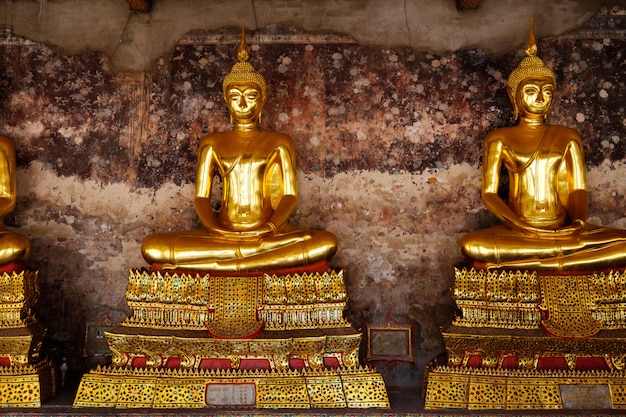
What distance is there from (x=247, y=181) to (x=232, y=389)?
5.00 feet

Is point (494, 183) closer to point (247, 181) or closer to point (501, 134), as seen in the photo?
point (501, 134)

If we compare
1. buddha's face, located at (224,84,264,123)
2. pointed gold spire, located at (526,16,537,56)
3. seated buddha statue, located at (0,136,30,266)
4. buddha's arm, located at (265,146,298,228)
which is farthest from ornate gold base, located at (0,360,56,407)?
pointed gold spire, located at (526,16,537,56)

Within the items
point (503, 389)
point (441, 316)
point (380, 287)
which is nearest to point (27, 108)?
point (380, 287)

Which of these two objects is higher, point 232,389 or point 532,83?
point 532,83

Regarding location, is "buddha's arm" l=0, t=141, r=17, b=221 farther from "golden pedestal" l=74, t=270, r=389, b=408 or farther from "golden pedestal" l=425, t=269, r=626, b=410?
"golden pedestal" l=425, t=269, r=626, b=410

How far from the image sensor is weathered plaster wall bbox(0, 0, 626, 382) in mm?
5391

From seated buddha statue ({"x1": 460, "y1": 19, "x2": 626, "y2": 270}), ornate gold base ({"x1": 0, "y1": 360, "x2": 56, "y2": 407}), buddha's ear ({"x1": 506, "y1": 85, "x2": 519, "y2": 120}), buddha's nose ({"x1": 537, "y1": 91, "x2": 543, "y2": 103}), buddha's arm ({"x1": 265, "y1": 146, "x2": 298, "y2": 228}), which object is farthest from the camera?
buddha's ear ({"x1": 506, "y1": 85, "x2": 519, "y2": 120})

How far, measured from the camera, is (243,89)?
17.0ft

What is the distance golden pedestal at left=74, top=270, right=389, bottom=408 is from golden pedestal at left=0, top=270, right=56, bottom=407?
0.33 metres

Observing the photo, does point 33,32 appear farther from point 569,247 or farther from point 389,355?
point 569,247

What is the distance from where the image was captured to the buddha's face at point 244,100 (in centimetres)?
518

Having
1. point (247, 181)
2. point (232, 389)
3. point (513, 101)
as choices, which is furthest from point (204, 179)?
point (513, 101)

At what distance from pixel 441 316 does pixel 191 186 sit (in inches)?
79.6

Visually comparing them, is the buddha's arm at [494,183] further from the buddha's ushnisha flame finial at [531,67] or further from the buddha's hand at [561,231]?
the buddha's ushnisha flame finial at [531,67]
